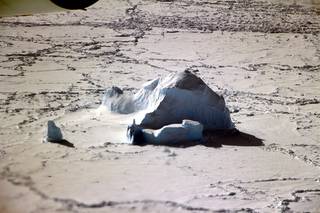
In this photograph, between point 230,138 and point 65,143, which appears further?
point 230,138

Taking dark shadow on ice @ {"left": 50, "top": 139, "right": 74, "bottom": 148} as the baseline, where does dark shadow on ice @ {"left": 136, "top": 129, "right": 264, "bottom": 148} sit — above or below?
above

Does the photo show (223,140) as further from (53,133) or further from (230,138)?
(53,133)

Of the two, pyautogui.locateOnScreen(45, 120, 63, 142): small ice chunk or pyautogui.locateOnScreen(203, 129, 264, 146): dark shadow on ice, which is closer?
pyautogui.locateOnScreen(45, 120, 63, 142): small ice chunk

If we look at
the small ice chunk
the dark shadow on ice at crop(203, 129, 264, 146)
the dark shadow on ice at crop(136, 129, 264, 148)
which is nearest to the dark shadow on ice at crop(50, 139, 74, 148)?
the small ice chunk

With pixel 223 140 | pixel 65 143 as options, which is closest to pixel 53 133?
pixel 65 143

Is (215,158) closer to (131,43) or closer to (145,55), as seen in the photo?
(145,55)

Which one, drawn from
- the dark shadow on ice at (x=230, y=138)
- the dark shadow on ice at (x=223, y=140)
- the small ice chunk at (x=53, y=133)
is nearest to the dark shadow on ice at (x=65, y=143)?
the small ice chunk at (x=53, y=133)

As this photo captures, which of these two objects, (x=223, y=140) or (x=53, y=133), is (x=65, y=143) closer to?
(x=53, y=133)

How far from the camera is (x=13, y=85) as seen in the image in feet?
12.7

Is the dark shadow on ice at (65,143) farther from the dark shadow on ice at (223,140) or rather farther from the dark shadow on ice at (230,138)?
the dark shadow on ice at (230,138)

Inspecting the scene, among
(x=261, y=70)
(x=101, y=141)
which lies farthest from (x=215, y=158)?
(x=261, y=70)

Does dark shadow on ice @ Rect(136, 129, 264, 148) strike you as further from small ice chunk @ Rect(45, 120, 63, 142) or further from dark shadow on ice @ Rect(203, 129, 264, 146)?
small ice chunk @ Rect(45, 120, 63, 142)

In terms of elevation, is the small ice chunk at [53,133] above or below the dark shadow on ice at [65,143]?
above

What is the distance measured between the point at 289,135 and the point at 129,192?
130 centimetres
